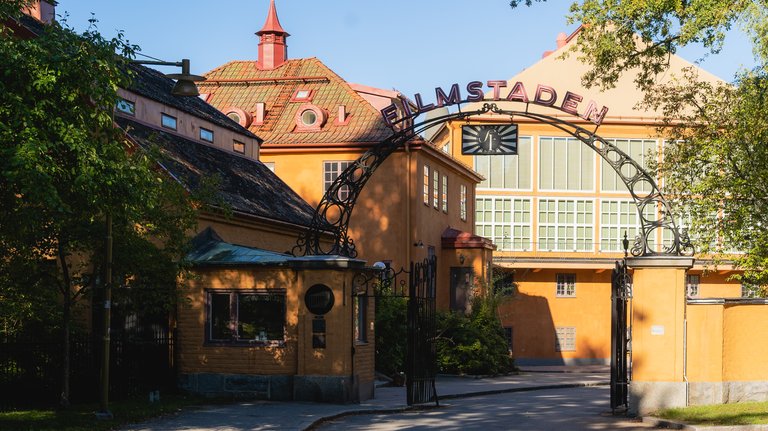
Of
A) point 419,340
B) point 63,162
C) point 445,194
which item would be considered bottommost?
point 419,340

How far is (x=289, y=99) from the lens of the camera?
46656mm

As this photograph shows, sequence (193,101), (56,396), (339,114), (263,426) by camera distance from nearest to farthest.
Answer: (263,426) → (56,396) → (193,101) → (339,114)

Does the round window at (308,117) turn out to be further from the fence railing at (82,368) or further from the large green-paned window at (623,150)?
the fence railing at (82,368)

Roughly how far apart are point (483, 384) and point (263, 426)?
54.0ft

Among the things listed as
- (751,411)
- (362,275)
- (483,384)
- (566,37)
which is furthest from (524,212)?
(751,411)

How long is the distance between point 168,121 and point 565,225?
A: 30.1 m

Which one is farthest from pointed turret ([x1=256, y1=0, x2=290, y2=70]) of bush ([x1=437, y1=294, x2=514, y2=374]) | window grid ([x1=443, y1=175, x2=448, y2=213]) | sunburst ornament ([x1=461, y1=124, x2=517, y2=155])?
sunburst ornament ([x1=461, y1=124, x2=517, y2=155])

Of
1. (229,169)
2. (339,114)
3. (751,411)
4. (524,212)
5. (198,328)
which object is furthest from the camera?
(524,212)

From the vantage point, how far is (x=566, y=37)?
68.5m

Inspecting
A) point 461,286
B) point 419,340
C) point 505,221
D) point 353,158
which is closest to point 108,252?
point 419,340

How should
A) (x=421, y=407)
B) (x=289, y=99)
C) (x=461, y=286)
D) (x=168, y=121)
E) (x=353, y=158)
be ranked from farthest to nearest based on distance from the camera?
(x=461, y=286), (x=289, y=99), (x=353, y=158), (x=168, y=121), (x=421, y=407)

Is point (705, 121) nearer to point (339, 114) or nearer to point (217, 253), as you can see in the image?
point (217, 253)

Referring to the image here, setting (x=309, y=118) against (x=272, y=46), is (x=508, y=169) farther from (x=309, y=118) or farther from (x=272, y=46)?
(x=309, y=118)

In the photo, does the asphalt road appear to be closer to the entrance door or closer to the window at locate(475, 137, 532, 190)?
the entrance door
